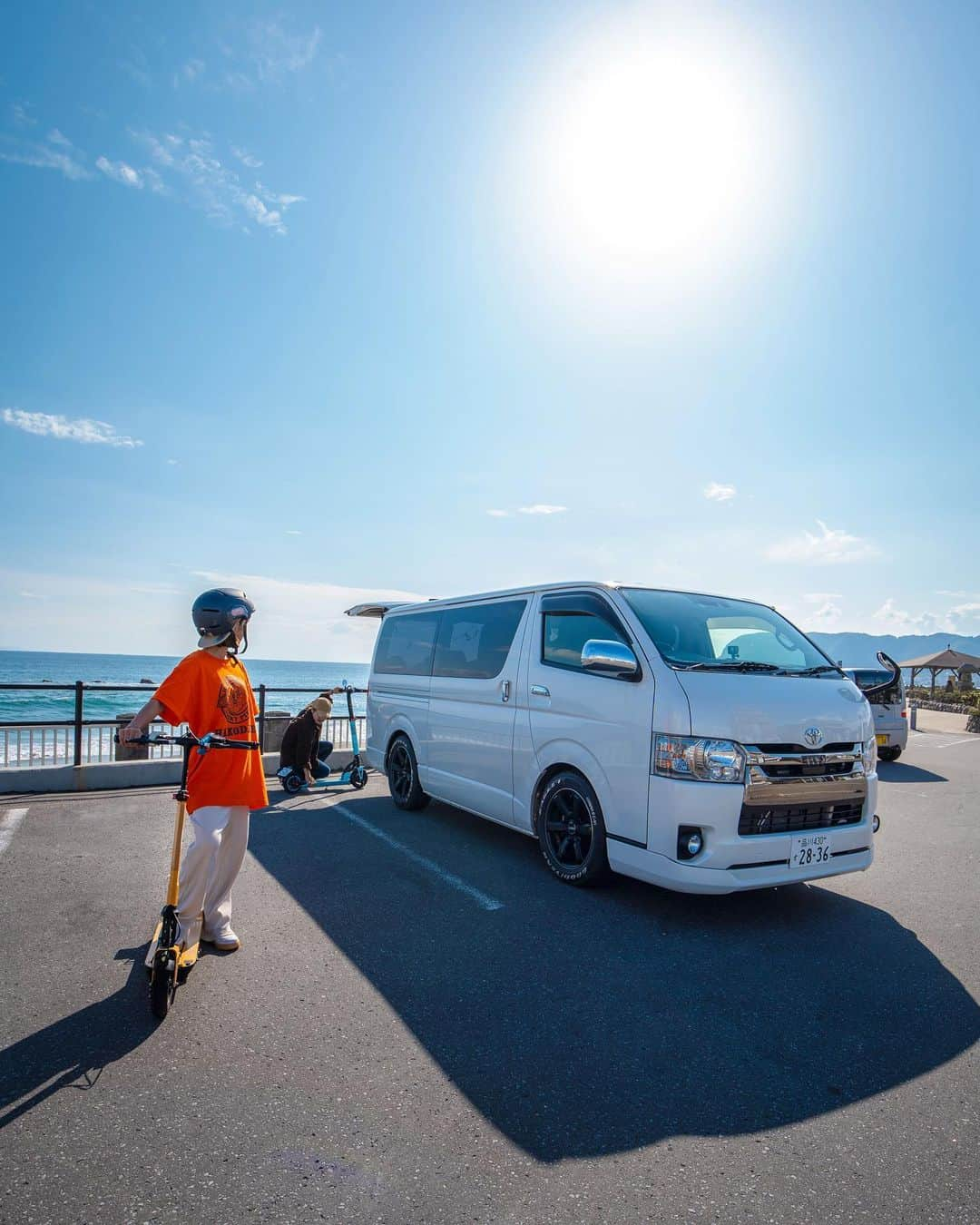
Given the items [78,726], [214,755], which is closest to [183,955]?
[214,755]

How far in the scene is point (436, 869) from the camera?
5.69m

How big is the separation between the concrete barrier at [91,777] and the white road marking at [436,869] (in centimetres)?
298

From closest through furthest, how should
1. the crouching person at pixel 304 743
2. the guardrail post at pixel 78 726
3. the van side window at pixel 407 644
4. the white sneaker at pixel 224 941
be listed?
the white sneaker at pixel 224 941 < the van side window at pixel 407 644 < the guardrail post at pixel 78 726 < the crouching person at pixel 304 743

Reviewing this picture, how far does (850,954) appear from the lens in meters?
4.13

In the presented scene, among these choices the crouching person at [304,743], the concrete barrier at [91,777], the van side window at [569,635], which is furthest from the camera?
the crouching person at [304,743]

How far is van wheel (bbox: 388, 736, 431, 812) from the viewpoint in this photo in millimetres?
7590

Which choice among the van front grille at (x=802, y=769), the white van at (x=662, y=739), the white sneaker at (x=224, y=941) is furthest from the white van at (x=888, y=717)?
the white sneaker at (x=224, y=941)

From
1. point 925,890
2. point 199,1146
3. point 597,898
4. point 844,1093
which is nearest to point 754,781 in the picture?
point 597,898

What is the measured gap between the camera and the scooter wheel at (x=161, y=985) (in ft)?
10.4

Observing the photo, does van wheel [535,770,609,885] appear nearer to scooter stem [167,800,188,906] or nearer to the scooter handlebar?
the scooter handlebar

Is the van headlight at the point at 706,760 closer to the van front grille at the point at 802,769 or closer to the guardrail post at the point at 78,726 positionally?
the van front grille at the point at 802,769

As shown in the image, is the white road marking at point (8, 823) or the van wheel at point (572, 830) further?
the white road marking at point (8, 823)

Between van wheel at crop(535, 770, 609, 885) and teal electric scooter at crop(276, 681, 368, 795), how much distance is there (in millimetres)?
4173

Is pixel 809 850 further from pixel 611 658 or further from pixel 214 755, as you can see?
pixel 214 755
